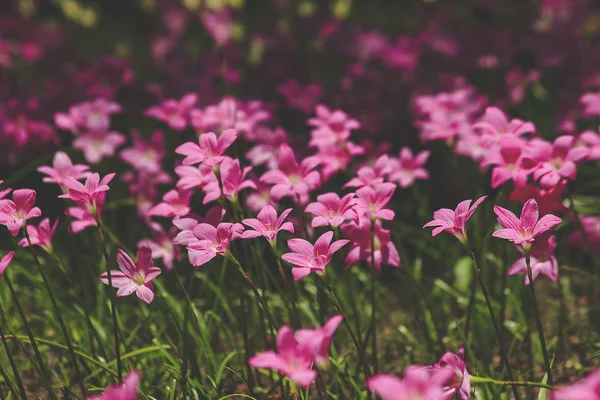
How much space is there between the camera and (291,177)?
157 centimetres

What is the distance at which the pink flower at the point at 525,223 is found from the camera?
120 cm

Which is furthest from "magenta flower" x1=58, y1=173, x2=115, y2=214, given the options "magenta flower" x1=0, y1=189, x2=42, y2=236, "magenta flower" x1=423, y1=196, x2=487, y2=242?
"magenta flower" x1=423, y1=196, x2=487, y2=242

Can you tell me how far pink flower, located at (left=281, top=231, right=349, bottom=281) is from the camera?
1.20m

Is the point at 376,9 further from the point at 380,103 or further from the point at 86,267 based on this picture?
the point at 86,267

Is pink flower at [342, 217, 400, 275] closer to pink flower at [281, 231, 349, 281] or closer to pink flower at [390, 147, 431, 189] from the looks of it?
pink flower at [281, 231, 349, 281]

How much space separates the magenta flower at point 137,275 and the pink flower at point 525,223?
2.36ft

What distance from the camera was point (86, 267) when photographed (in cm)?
206

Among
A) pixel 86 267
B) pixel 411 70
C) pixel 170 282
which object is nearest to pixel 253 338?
pixel 170 282

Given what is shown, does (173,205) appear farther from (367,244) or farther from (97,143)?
(97,143)

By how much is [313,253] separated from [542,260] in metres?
0.61

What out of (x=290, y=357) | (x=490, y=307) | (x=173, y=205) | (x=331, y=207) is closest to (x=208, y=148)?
(x=173, y=205)

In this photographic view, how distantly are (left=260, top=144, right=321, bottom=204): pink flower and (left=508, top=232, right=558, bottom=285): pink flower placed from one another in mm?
521

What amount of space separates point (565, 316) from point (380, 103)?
3.89 feet

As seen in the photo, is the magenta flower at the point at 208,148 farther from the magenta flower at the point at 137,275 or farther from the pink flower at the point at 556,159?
the pink flower at the point at 556,159
